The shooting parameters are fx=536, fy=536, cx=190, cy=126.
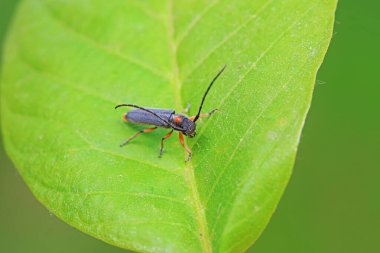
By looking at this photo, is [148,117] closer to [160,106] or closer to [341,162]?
[160,106]

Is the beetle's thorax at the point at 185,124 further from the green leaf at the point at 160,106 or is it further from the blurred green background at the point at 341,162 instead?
the blurred green background at the point at 341,162

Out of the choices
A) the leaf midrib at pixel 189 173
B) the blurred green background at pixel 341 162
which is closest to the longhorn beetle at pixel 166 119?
the leaf midrib at pixel 189 173

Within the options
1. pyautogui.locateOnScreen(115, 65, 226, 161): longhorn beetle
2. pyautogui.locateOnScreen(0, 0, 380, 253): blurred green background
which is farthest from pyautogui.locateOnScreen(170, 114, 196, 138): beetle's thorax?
pyautogui.locateOnScreen(0, 0, 380, 253): blurred green background

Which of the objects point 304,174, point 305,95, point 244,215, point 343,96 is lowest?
point 304,174

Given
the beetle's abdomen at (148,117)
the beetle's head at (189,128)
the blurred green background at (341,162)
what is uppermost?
the beetle's head at (189,128)

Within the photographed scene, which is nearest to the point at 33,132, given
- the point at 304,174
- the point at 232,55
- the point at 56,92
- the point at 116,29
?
the point at 56,92

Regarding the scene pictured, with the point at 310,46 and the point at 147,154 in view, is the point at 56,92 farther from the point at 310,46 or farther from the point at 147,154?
the point at 310,46

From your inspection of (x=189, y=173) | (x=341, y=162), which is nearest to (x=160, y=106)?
(x=189, y=173)
